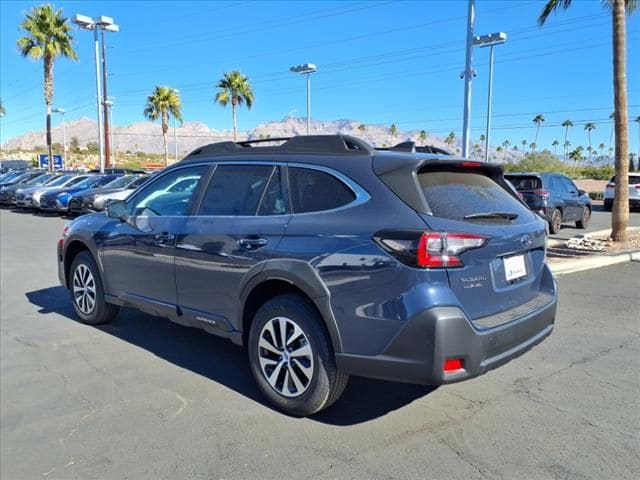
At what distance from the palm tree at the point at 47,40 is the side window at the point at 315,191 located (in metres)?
34.6

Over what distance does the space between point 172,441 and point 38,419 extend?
1.12 m

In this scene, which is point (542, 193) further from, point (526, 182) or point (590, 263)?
point (590, 263)

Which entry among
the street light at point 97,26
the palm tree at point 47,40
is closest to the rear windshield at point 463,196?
the street light at point 97,26

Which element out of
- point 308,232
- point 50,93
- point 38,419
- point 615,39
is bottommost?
point 38,419

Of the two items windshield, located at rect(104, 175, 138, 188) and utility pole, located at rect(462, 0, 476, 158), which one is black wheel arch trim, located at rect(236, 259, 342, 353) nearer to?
utility pole, located at rect(462, 0, 476, 158)

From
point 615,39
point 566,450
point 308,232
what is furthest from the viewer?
point 615,39

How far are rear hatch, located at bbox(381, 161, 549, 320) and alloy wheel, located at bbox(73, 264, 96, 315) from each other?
12.2 ft

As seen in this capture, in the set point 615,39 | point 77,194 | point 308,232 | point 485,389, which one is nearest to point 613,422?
point 485,389

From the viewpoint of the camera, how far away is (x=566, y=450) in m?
3.13

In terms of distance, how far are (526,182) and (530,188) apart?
200 mm

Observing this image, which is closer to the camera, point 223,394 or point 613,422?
point 613,422

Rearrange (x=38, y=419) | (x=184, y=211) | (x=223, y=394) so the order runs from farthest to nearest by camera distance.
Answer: (x=184, y=211)
(x=223, y=394)
(x=38, y=419)

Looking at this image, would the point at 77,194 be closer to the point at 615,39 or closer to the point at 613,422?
the point at 615,39

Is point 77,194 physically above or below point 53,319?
above
